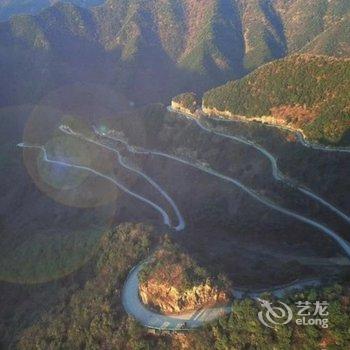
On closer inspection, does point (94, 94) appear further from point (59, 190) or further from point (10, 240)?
point (10, 240)

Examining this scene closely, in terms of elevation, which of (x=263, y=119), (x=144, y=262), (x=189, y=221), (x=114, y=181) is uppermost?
(x=144, y=262)

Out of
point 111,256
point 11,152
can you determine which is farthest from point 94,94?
point 111,256

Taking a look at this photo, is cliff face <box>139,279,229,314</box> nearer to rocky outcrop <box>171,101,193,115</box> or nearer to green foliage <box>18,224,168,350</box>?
green foliage <box>18,224,168,350</box>

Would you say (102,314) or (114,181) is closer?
(102,314)

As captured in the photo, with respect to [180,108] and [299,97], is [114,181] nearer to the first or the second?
[180,108]

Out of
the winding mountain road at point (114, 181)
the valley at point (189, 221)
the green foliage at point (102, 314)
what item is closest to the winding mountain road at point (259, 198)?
the valley at point (189, 221)

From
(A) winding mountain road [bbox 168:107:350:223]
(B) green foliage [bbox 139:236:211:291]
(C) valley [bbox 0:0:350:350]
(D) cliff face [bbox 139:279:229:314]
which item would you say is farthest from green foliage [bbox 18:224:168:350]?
(A) winding mountain road [bbox 168:107:350:223]

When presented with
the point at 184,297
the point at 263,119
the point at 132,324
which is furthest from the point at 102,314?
the point at 263,119
